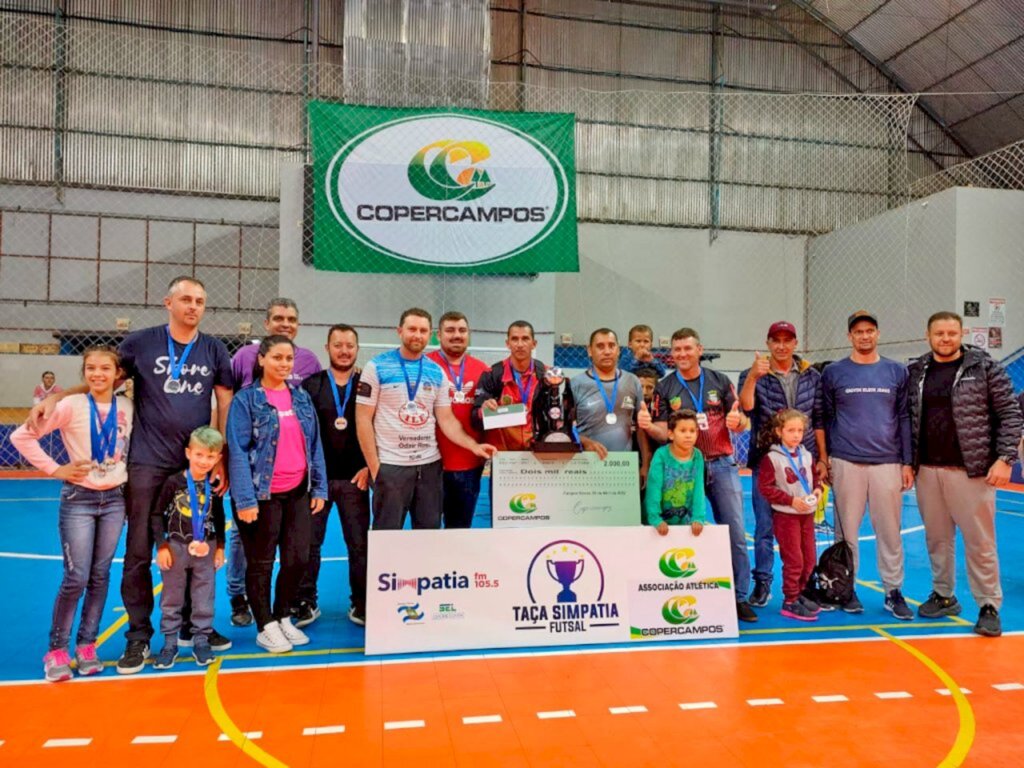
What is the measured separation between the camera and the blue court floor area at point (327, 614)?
4332 millimetres

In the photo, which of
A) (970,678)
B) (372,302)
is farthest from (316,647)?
(372,302)

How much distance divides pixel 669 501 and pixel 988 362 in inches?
89.4

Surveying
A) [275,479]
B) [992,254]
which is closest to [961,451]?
[275,479]

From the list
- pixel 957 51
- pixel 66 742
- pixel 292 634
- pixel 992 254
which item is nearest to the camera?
pixel 66 742

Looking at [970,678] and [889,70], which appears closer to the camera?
[970,678]

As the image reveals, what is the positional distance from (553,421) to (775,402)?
177cm

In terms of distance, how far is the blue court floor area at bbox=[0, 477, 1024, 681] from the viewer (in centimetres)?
433

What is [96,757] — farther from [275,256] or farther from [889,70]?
[889,70]

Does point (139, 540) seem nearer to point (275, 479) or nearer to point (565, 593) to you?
point (275, 479)

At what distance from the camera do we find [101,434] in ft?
13.0

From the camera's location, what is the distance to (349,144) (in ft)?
37.0

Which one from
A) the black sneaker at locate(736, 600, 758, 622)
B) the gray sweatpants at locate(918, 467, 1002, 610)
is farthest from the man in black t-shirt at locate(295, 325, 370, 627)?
the gray sweatpants at locate(918, 467, 1002, 610)

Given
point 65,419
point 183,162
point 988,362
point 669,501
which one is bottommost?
point 669,501

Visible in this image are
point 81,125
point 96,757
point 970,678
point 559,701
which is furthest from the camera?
point 81,125
